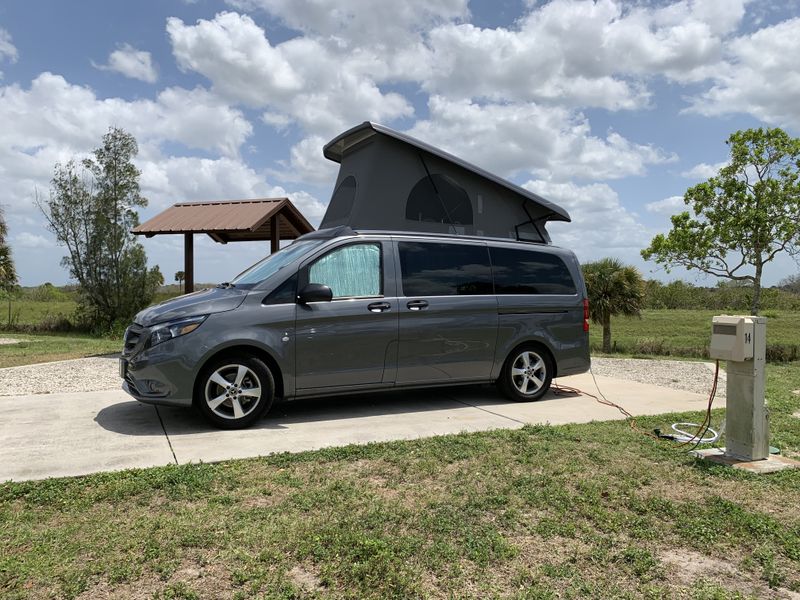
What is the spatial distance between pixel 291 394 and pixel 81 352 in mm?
9532

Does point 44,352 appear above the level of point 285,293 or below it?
below

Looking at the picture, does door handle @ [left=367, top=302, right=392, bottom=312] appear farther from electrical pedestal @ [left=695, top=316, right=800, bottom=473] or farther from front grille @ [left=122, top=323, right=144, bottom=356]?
electrical pedestal @ [left=695, top=316, right=800, bottom=473]

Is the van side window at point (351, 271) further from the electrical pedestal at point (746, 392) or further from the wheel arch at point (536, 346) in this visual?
the electrical pedestal at point (746, 392)

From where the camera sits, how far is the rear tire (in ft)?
23.5

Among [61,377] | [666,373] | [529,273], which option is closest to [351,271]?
[529,273]

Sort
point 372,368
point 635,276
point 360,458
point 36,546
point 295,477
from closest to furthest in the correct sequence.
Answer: point 36,546, point 295,477, point 360,458, point 372,368, point 635,276

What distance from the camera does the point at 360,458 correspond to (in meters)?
4.70

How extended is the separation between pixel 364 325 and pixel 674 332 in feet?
81.9

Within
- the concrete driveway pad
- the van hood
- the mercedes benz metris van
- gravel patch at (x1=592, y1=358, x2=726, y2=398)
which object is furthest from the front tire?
gravel patch at (x1=592, y1=358, x2=726, y2=398)

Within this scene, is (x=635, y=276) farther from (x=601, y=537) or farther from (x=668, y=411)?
(x=601, y=537)

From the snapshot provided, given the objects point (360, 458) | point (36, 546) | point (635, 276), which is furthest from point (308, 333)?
point (635, 276)

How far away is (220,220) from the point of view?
42.1ft

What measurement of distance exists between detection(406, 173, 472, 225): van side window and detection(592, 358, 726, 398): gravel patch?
12.1ft

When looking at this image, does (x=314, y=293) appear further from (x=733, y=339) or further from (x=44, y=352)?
(x=44, y=352)
